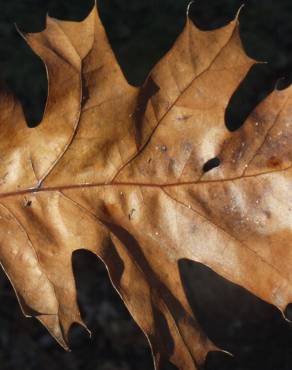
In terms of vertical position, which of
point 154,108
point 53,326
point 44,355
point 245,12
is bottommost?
point 44,355

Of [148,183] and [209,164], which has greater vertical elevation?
[148,183]

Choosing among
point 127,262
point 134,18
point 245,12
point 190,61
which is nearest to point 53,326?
point 127,262

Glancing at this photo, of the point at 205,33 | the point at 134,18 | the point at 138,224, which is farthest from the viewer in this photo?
the point at 134,18

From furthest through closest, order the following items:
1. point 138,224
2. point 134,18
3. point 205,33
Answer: point 134,18, point 138,224, point 205,33

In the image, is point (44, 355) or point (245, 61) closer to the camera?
point (245, 61)

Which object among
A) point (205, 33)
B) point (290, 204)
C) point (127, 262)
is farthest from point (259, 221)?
point (205, 33)

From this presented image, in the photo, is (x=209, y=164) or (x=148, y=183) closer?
(x=148, y=183)

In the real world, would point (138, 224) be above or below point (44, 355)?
above

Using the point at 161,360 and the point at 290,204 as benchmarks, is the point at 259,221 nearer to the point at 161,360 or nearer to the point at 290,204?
the point at 290,204
